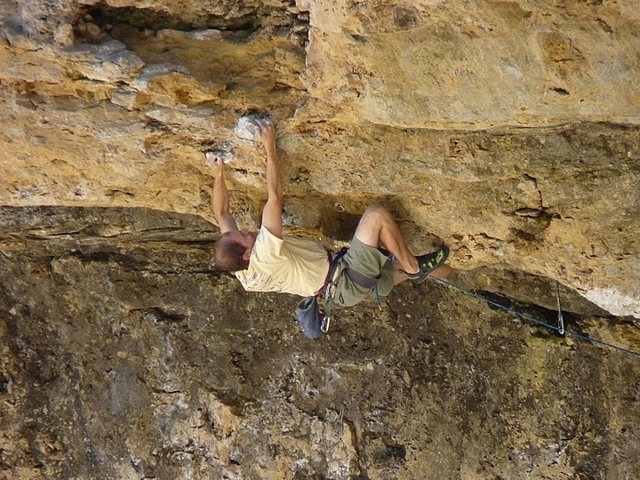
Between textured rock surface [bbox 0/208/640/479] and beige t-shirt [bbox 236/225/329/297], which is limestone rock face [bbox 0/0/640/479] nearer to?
textured rock surface [bbox 0/208/640/479]

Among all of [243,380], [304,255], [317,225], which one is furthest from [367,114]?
[243,380]

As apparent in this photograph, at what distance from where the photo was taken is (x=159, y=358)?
4844 mm

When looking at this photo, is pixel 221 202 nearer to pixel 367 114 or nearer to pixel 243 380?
pixel 367 114

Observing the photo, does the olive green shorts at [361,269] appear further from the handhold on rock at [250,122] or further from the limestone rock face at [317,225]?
the handhold on rock at [250,122]

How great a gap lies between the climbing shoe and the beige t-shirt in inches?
23.1

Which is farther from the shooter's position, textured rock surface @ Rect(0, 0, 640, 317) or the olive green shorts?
the olive green shorts

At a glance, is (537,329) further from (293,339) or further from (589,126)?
(589,126)

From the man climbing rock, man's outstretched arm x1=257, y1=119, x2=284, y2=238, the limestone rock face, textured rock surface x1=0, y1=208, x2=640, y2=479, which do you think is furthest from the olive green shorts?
textured rock surface x1=0, y1=208, x2=640, y2=479

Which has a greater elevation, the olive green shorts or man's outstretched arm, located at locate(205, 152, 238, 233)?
man's outstretched arm, located at locate(205, 152, 238, 233)

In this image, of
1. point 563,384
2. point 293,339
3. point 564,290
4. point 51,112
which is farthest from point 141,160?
point 563,384

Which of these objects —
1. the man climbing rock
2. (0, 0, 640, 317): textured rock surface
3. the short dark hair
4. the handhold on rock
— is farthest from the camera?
the short dark hair

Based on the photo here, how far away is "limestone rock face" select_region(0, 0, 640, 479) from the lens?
2.75 m

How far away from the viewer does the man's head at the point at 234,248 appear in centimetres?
351

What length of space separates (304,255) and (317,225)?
38 centimetres
